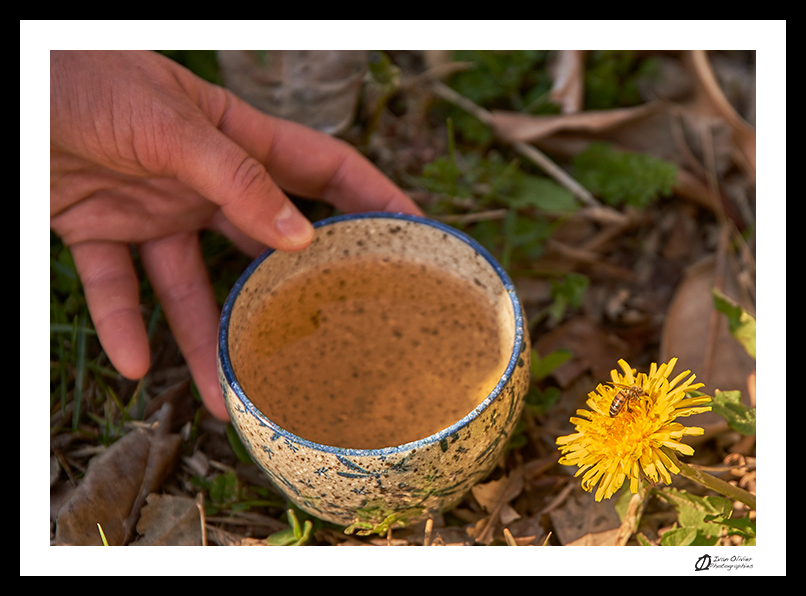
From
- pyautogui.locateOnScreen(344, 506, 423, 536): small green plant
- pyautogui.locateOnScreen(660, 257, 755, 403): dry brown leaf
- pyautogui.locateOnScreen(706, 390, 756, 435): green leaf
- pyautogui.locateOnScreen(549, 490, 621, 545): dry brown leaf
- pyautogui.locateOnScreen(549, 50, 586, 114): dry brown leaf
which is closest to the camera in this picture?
pyautogui.locateOnScreen(344, 506, 423, 536): small green plant

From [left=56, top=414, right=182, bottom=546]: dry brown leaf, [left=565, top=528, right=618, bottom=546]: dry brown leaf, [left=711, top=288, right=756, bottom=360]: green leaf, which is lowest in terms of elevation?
[left=565, top=528, right=618, bottom=546]: dry brown leaf

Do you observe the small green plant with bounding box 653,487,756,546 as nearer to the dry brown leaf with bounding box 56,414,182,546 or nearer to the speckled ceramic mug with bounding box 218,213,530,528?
the speckled ceramic mug with bounding box 218,213,530,528

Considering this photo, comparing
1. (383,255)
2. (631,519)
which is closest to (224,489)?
(383,255)

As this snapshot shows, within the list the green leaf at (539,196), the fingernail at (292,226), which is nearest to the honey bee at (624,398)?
the fingernail at (292,226)

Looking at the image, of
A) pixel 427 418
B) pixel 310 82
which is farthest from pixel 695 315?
pixel 310 82

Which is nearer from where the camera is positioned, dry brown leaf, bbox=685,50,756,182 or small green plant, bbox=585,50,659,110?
dry brown leaf, bbox=685,50,756,182

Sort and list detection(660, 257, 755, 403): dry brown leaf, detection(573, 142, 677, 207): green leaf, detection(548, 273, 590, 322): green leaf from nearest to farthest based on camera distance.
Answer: detection(660, 257, 755, 403): dry brown leaf
detection(548, 273, 590, 322): green leaf
detection(573, 142, 677, 207): green leaf

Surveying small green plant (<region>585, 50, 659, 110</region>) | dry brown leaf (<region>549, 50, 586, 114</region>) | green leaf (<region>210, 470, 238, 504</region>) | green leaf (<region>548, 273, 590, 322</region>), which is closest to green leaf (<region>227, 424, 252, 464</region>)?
green leaf (<region>210, 470, 238, 504</region>)
